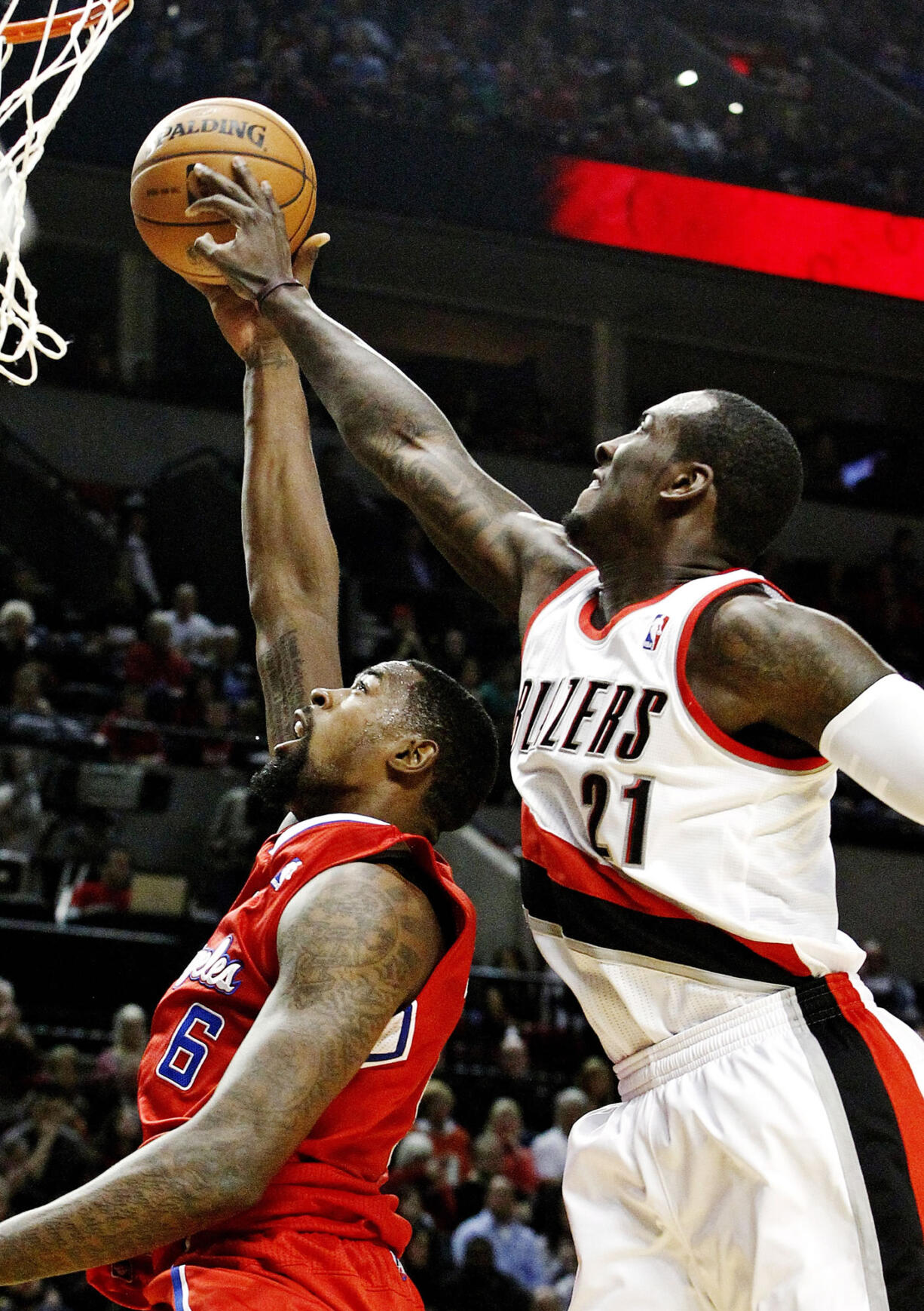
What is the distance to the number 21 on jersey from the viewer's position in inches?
92.8

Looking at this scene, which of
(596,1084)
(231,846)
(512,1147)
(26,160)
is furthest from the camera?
(231,846)

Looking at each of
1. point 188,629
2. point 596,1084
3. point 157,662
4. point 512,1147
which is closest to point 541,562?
point 512,1147

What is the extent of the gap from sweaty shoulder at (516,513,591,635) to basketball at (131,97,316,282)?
850mm

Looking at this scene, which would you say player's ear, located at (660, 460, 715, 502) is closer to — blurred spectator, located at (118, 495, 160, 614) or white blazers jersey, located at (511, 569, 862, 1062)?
white blazers jersey, located at (511, 569, 862, 1062)

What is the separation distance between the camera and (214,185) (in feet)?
10.4

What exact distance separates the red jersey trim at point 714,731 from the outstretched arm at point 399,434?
477 millimetres

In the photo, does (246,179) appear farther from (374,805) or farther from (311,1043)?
(311,1043)

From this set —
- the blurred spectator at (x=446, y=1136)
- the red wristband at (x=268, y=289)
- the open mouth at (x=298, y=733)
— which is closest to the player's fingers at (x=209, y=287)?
the red wristband at (x=268, y=289)

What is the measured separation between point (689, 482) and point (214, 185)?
3.97 feet

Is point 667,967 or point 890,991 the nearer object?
point 667,967

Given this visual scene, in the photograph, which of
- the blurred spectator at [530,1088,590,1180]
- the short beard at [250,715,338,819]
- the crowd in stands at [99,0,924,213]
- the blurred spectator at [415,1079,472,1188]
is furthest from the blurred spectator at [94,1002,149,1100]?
the crowd in stands at [99,0,924,213]

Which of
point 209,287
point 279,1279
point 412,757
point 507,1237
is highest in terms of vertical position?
point 209,287

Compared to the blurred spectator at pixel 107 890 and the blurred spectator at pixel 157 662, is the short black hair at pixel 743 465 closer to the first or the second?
the blurred spectator at pixel 107 890

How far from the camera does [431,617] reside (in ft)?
45.2
